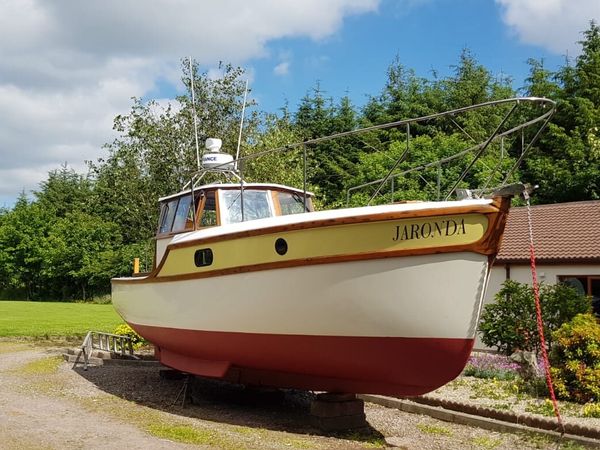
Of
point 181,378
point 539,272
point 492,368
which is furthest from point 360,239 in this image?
point 539,272

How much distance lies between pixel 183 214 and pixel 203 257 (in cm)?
179

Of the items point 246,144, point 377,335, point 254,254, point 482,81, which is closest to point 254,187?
point 254,254

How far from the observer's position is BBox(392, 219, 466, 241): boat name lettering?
6.72 metres

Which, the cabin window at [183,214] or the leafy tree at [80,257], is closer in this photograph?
the cabin window at [183,214]

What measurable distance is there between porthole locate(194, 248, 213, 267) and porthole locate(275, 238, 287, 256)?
1.26m

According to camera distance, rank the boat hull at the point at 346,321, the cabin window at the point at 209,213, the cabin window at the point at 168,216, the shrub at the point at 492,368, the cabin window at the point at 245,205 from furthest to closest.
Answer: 1. the shrub at the point at 492,368
2. the cabin window at the point at 168,216
3. the cabin window at the point at 209,213
4. the cabin window at the point at 245,205
5. the boat hull at the point at 346,321

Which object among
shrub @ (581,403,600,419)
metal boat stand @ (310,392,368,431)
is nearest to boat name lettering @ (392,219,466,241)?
metal boat stand @ (310,392,368,431)

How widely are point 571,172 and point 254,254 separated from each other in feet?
79.0

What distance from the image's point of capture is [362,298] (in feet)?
23.0

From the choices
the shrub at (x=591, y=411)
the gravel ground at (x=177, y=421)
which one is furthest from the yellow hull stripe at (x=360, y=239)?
the shrub at (x=591, y=411)

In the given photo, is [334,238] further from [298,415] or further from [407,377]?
[298,415]

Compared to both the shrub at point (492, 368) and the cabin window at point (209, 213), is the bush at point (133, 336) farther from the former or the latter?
the shrub at point (492, 368)

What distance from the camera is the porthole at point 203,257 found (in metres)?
8.50

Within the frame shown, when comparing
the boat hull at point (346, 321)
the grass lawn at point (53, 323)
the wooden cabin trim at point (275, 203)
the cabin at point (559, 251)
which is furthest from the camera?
the grass lawn at point (53, 323)
